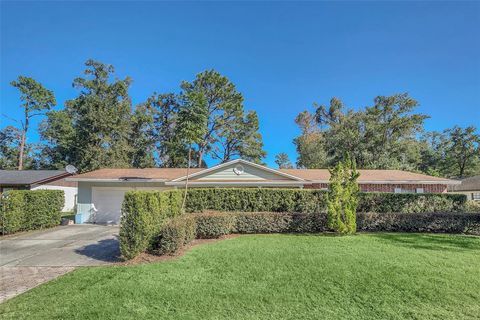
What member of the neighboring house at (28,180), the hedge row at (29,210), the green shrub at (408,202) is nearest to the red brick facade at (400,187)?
the green shrub at (408,202)

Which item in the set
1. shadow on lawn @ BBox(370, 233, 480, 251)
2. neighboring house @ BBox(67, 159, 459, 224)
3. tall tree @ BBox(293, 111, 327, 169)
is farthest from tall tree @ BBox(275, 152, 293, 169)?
shadow on lawn @ BBox(370, 233, 480, 251)

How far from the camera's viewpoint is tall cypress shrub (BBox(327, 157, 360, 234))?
10.8m

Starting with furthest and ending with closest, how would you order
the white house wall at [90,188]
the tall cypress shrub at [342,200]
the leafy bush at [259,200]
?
Result: 1. the white house wall at [90,188]
2. the leafy bush at [259,200]
3. the tall cypress shrub at [342,200]

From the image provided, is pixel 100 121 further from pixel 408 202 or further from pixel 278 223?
pixel 408 202

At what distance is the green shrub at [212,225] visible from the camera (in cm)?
1056

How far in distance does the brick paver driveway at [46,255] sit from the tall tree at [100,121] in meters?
18.2

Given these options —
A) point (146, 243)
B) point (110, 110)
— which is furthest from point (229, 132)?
point (146, 243)

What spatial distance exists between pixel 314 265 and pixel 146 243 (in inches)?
184

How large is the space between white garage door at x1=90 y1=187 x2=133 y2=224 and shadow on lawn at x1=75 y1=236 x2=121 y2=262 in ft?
22.3

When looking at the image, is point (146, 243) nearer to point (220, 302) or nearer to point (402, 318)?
point (220, 302)

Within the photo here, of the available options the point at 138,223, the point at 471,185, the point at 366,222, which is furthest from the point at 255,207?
the point at 471,185

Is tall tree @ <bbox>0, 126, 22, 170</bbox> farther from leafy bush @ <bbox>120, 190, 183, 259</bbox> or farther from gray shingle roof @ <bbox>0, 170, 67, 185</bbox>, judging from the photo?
leafy bush @ <bbox>120, 190, 183, 259</bbox>

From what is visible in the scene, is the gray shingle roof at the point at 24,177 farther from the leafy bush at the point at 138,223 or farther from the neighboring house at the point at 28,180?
the leafy bush at the point at 138,223

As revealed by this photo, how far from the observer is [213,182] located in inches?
637
